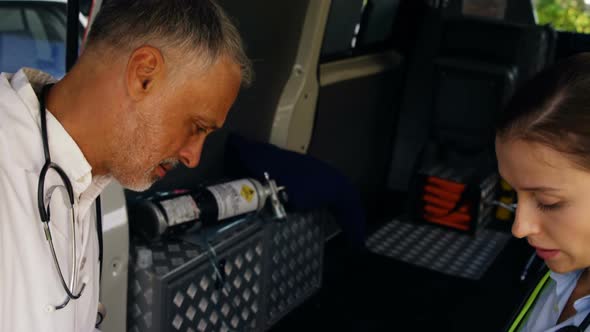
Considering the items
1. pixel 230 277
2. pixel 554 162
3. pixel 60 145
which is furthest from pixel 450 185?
pixel 60 145

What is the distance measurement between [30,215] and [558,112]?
41.9 inches

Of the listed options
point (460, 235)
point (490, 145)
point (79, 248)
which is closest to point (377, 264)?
point (460, 235)

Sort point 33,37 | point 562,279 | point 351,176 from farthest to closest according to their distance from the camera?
point 351,176 → point 33,37 → point 562,279

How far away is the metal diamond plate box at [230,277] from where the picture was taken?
248cm

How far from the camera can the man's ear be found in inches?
62.8

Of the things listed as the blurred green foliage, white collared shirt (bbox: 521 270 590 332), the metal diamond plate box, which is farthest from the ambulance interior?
the blurred green foliage

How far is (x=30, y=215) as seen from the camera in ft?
4.90

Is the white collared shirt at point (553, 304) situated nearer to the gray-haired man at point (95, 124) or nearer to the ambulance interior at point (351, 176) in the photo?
the ambulance interior at point (351, 176)

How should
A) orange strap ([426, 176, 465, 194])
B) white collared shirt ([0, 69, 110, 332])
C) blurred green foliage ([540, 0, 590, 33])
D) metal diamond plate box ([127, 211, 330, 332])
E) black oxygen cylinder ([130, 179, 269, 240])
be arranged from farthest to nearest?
blurred green foliage ([540, 0, 590, 33]), orange strap ([426, 176, 465, 194]), black oxygen cylinder ([130, 179, 269, 240]), metal diamond plate box ([127, 211, 330, 332]), white collared shirt ([0, 69, 110, 332])

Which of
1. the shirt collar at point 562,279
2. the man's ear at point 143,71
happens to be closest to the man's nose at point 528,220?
the shirt collar at point 562,279

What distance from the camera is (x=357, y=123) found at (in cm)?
447

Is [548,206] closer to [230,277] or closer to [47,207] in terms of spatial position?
[47,207]

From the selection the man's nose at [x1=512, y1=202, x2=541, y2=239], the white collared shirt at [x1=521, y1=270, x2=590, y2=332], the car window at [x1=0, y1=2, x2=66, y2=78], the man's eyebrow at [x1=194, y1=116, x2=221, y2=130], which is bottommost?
the white collared shirt at [x1=521, y1=270, x2=590, y2=332]

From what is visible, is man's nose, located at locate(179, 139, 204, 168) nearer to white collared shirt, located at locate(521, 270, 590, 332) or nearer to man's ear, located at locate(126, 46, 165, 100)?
man's ear, located at locate(126, 46, 165, 100)
